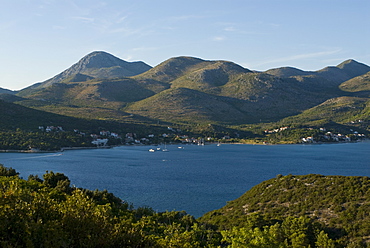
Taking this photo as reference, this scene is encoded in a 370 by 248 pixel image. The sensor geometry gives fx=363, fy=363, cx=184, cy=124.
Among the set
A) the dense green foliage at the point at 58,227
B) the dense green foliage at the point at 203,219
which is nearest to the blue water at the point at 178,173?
the dense green foliage at the point at 203,219

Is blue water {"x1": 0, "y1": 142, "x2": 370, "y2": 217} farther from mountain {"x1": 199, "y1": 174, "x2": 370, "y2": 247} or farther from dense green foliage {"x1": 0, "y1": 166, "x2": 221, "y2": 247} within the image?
dense green foliage {"x1": 0, "y1": 166, "x2": 221, "y2": 247}

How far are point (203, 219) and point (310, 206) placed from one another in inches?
540

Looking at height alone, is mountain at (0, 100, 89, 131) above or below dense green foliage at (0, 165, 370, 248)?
above

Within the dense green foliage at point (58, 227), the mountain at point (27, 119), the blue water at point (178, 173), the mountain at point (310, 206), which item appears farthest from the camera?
the mountain at point (27, 119)

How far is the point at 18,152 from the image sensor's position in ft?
457

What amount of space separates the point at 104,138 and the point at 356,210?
157 m

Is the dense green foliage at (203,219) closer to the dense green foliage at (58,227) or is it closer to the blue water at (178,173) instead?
the dense green foliage at (58,227)

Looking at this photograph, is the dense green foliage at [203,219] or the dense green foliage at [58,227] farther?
the dense green foliage at [203,219]

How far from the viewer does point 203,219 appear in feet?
157

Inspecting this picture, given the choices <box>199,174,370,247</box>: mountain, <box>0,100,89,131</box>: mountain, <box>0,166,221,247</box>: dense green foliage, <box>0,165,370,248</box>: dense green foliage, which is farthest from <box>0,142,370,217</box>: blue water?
<box>0,166,221,247</box>: dense green foliage

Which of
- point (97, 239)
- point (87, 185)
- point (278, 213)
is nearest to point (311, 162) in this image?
point (87, 185)

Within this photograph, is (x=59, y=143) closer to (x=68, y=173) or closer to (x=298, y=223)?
(x=68, y=173)

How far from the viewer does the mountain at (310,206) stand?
115ft

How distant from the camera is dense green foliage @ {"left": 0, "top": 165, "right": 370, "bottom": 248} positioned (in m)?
16.1
